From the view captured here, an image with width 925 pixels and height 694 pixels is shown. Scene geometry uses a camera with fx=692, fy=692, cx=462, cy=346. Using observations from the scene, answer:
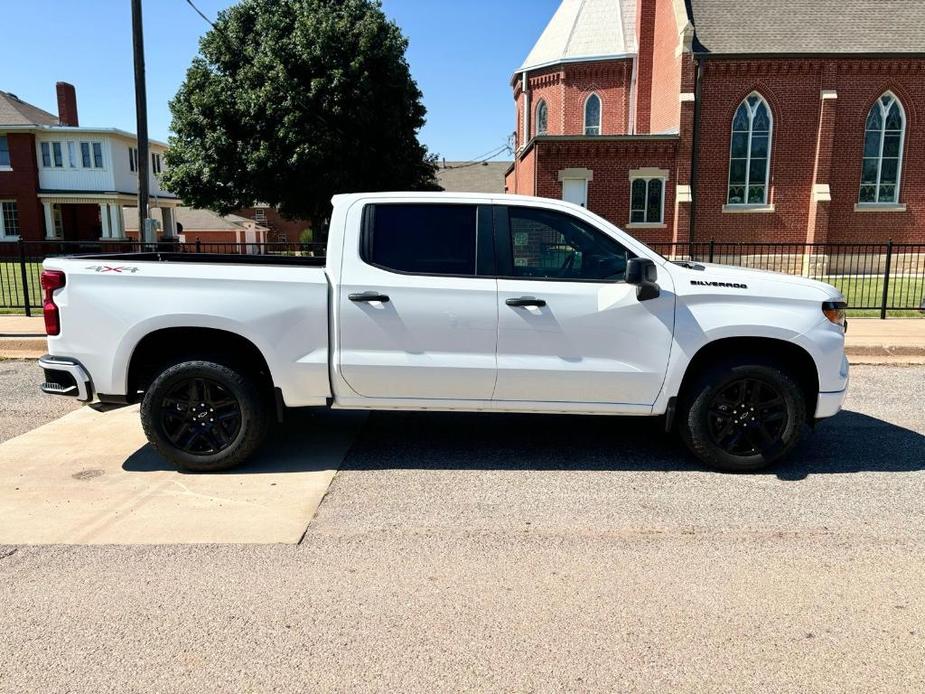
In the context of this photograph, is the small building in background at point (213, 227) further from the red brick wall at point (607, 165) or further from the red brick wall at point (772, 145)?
the red brick wall at point (772, 145)

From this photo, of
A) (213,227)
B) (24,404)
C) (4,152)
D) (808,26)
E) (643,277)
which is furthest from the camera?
(213,227)

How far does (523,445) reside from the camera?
5.71 metres

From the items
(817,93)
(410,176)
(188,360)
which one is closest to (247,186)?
(410,176)

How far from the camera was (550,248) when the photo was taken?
4953 millimetres

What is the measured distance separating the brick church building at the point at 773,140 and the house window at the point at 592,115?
5.72 m

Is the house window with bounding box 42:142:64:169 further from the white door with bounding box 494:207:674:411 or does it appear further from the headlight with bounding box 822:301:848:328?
the headlight with bounding box 822:301:848:328

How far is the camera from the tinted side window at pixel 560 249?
491cm

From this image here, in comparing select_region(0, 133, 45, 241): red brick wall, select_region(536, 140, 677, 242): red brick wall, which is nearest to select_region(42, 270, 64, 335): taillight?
select_region(536, 140, 677, 242): red brick wall

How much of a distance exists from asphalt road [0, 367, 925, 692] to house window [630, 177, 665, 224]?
21748mm

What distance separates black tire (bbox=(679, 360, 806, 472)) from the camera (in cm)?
491

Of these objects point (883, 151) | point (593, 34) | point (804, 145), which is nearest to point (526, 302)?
point (804, 145)

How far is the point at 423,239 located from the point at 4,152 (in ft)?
135

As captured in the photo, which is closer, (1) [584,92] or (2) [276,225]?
(1) [584,92]

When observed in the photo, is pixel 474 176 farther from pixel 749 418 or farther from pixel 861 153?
pixel 749 418
